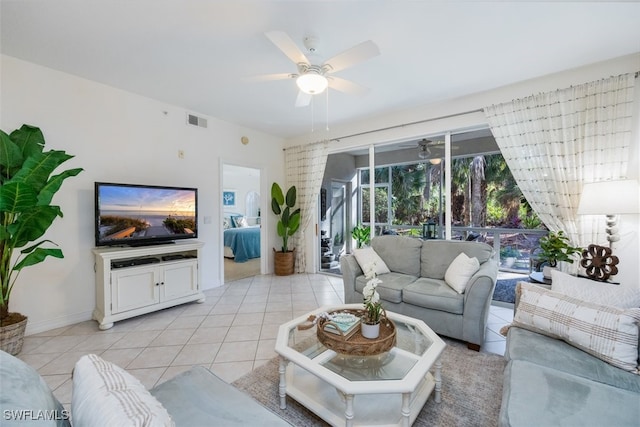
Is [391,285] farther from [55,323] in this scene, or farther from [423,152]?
[55,323]

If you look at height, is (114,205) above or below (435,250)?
above

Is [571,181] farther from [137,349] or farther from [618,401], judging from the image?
[137,349]

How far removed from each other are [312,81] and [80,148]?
2.76 m

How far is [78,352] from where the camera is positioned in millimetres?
2320

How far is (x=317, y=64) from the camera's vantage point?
2.20 m

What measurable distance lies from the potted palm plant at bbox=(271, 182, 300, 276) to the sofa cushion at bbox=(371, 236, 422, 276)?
1982 millimetres

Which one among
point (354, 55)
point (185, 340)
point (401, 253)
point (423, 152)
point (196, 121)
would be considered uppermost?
point (196, 121)

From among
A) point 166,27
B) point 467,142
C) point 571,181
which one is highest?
point 166,27

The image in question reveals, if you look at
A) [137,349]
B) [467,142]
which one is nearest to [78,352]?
[137,349]

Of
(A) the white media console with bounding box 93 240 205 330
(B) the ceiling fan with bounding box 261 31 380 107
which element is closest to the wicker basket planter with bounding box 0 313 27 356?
(A) the white media console with bounding box 93 240 205 330

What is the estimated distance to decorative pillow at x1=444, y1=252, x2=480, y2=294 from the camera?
248 centimetres

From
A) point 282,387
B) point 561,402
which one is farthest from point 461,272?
point 282,387

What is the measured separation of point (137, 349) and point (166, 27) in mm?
2779

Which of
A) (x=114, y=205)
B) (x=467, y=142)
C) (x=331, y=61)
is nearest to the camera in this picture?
(x=331, y=61)
